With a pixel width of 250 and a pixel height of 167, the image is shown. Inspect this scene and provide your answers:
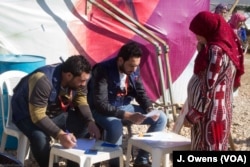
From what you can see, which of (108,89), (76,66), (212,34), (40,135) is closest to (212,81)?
(212,34)

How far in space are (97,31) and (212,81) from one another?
3.04 metres

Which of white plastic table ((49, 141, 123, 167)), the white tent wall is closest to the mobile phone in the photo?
white plastic table ((49, 141, 123, 167))

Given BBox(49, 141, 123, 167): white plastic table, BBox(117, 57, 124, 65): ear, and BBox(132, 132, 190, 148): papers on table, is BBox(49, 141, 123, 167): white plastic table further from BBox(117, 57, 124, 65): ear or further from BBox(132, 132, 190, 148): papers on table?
BBox(117, 57, 124, 65): ear

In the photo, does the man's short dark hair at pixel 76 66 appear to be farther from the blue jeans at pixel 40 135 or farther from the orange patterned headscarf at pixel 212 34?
the orange patterned headscarf at pixel 212 34

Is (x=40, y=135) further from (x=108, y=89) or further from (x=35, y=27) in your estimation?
(x=35, y=27)

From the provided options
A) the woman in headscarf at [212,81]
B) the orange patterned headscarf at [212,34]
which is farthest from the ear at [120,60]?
the orange patterned headscarf at [212,34]

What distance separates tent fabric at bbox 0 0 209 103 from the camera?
6102 millimetres

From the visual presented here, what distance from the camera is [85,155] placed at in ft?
12.0

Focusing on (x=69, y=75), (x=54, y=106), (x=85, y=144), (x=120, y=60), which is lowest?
(x=85, y=144)

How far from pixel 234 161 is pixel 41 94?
4.56 ft

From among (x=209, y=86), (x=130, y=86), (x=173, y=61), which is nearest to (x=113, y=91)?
(x=130, y=86)

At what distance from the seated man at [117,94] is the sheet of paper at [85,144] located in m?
0.35

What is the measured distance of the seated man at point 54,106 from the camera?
151 inches

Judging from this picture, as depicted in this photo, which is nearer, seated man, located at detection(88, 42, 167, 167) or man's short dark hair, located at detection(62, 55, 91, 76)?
man's short dark hair, located at detection(62, 55, 91, 76)
